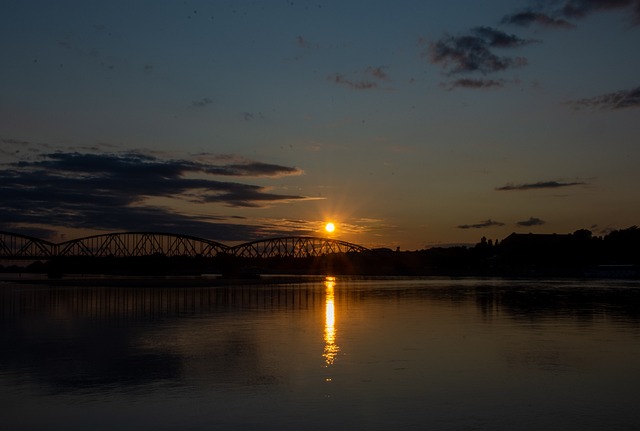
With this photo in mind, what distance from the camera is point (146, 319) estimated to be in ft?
121

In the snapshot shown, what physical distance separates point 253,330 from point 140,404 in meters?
15.0

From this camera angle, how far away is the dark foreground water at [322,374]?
14219 millimetres

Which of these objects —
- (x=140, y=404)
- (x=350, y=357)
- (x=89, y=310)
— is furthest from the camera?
(x=89, y=310)

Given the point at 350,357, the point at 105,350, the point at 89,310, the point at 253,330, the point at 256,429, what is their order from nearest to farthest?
1. the point at 256,429
2. the point at 350,357
3. the point at 105,350
4. the point at 253,330
5. the point at 89,310

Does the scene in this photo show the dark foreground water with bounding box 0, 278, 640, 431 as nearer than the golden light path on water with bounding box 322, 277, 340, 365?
Yes

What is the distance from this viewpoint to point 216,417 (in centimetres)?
1420

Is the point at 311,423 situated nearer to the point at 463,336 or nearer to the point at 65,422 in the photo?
the point at 65,422

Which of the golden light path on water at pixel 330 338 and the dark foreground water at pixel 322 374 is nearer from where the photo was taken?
the dark foreground water at pixel 322 374

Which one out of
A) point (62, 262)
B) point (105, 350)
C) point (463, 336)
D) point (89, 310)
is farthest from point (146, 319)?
point (62, 262)

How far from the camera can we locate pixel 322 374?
754 inches

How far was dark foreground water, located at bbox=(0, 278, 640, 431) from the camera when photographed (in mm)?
14219

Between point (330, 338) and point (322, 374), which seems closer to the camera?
point (322, 374)

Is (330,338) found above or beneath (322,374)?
above

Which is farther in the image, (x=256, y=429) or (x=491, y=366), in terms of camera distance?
(x=491, y=366)
